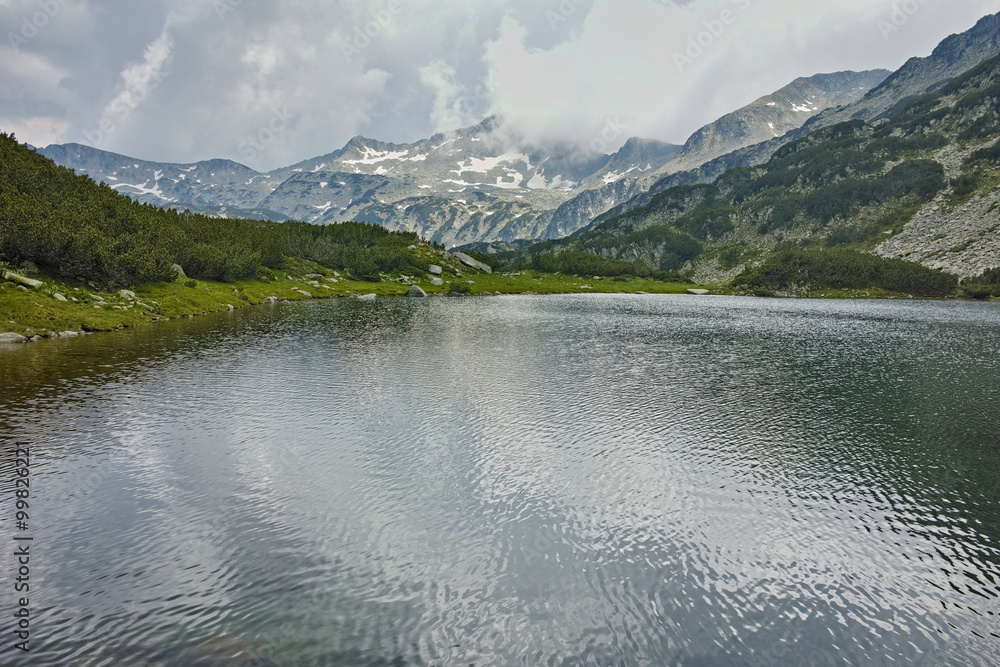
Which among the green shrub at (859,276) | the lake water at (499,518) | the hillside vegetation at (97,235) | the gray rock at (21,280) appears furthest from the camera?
the green shrub at (859,276)

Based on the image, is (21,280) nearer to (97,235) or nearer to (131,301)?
(131,301)

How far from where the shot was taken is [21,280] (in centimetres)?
4788

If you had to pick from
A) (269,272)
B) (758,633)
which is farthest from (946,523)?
(269,272)

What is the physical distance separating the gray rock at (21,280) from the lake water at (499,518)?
66.3ft

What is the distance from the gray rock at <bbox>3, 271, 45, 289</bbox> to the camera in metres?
47.0

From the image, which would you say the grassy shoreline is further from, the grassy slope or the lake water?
the lake water

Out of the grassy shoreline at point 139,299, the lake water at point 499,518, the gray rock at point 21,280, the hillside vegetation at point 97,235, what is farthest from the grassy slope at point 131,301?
the lake water at point 499,518

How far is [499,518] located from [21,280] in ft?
198

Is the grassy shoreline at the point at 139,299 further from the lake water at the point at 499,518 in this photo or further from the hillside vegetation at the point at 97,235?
the lake water at the point at 499,518

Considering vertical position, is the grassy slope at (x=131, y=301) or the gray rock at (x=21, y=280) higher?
the gray rock at (x=21, y=280)

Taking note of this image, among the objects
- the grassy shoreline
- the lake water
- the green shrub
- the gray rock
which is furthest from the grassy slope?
the green shrub

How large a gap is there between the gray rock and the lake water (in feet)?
66.3

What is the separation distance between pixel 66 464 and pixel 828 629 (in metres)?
25.5

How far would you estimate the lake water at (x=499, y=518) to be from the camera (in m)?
10.2
